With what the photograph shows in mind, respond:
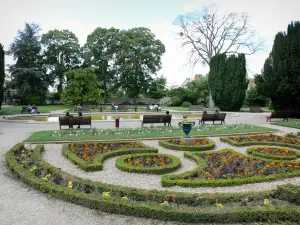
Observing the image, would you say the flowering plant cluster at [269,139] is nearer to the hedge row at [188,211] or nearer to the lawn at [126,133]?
the lawn at [126,133]

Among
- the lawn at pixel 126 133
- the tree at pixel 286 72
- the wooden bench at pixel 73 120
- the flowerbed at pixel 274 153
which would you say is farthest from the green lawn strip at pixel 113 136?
the tree at pixel 286 72

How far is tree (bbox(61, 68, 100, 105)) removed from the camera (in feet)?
116

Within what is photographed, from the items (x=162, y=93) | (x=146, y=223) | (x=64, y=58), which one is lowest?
(x=146, y=223)

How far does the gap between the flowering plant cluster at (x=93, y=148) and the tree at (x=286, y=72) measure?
Result: 17.2 metres

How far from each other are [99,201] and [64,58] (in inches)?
1848

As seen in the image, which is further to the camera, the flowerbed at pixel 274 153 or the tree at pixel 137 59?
the tree at pixel 137 59

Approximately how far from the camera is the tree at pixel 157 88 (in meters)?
50.4

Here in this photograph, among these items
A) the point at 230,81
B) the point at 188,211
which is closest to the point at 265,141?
the point at 188,211

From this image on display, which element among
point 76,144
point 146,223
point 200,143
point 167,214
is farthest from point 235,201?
point 76,144

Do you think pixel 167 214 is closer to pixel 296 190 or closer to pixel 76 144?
pixel 296 190

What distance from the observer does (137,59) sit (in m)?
46.4

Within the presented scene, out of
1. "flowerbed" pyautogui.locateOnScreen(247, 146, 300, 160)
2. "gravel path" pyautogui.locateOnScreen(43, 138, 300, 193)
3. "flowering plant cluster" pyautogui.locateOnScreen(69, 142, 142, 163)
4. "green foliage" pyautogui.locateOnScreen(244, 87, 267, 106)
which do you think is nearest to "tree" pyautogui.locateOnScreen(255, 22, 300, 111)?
"flowerbed" pyautogui.locateOnScreen(247, 146, 300, 160)

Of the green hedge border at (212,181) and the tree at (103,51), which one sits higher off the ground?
the tree at (103,51)

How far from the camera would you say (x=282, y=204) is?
5355 millimetres
